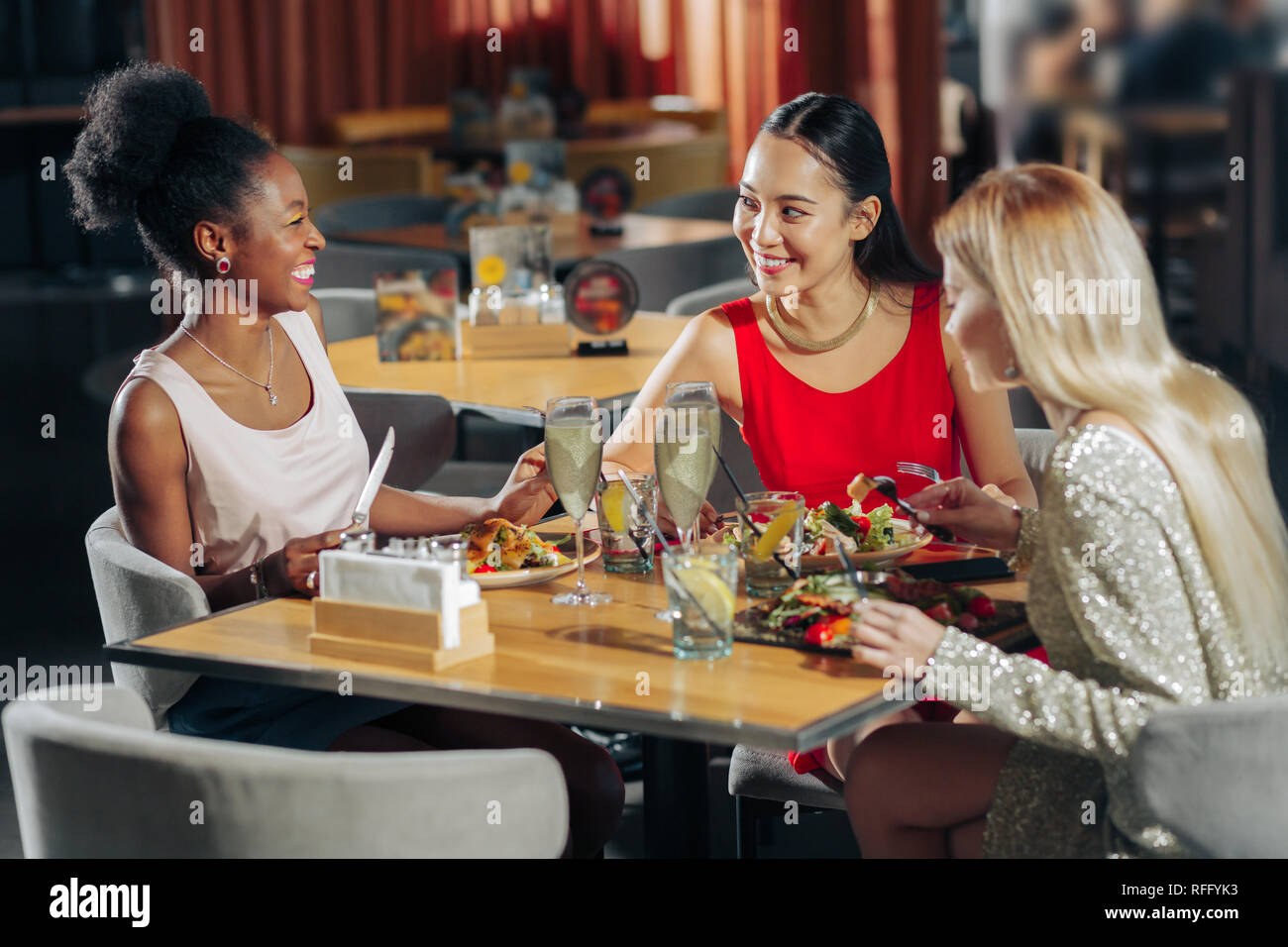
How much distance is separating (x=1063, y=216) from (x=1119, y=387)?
19 centimetres

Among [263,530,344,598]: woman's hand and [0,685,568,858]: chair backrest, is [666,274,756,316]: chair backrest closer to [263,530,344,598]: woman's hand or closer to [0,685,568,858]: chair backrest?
[263,530,344,598]: woman's hand

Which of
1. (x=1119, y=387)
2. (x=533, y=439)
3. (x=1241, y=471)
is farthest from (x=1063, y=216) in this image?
(x=533, y=439)

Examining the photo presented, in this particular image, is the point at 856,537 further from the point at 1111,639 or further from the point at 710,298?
the point at 710,298

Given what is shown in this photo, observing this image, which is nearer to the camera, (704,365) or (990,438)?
(990,438)

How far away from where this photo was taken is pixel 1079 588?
1.62m

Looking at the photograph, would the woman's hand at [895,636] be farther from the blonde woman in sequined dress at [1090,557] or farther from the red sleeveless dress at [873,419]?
the red sleeveless dress at [873,419]

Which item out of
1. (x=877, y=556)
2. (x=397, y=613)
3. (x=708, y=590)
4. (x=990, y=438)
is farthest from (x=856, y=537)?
(x=397, y=613)

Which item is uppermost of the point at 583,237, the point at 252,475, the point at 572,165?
the point at 572,165

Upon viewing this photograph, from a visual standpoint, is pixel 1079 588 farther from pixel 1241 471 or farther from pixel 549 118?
pixel 549 118

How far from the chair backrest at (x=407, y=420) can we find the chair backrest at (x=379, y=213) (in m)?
2.32

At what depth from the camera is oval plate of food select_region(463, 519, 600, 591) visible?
200 centimetres

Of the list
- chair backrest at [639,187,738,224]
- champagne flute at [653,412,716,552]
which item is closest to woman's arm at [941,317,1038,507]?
champagne flute at [653,412,716,552]

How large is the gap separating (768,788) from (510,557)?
470 mm

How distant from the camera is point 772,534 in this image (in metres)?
1.94
